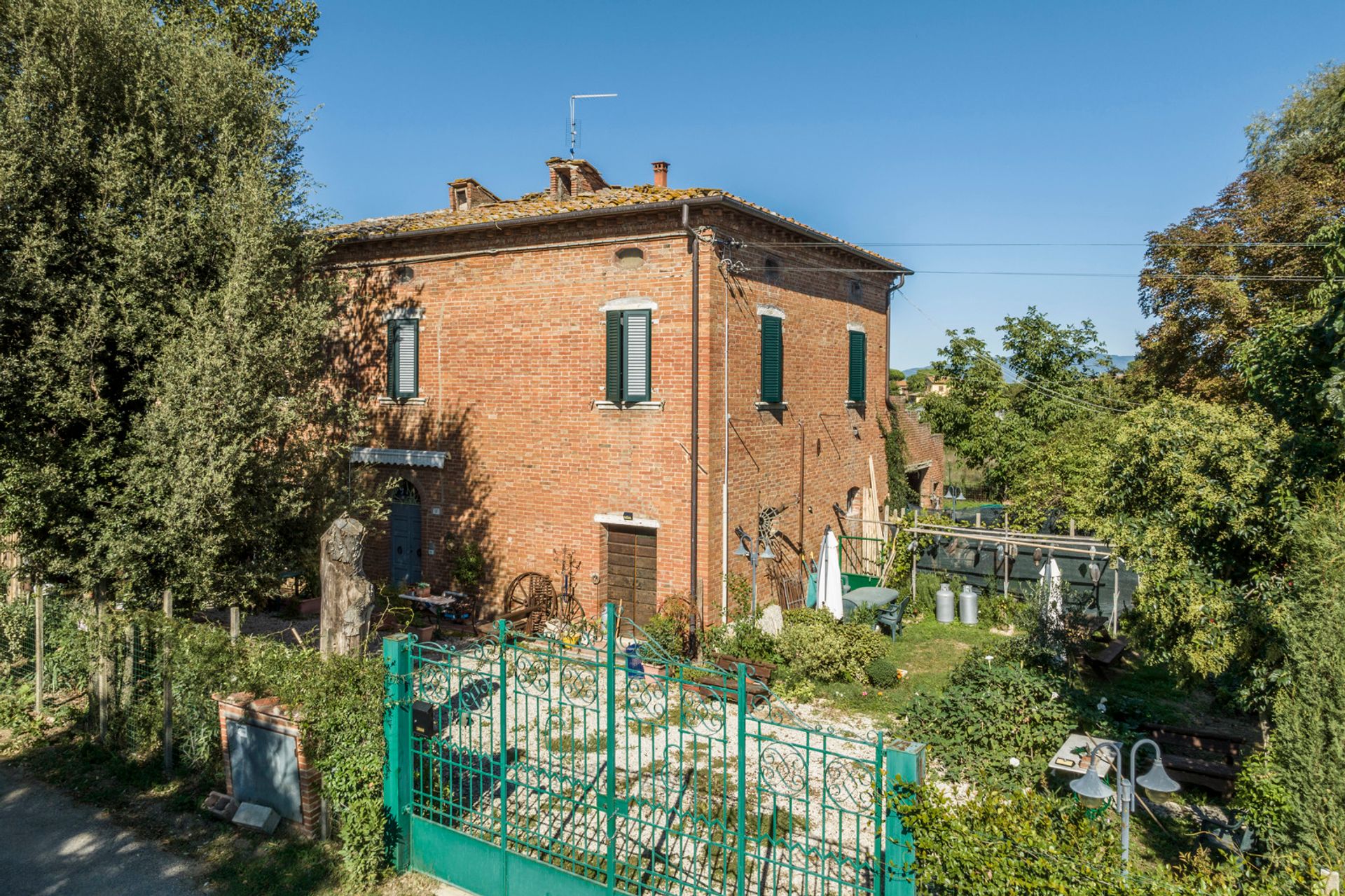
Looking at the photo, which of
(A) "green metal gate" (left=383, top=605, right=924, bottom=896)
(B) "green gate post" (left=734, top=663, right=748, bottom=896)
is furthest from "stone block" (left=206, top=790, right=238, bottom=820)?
(B) "green gate post" (left=734, top=663, right=748, bottom=896)

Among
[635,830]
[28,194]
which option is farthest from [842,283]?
[28,194]

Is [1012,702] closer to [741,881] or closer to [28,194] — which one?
[741,881]

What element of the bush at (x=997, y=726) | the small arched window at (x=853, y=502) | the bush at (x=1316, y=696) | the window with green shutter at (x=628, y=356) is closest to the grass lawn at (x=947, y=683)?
the bush at (x=997, y=726)

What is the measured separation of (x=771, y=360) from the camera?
14.0 m

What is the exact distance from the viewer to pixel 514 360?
13.7 meters

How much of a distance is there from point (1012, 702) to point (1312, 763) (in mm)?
4344

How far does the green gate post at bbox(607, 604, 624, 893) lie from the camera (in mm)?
5762

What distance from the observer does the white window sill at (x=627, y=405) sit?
12414 millimetres

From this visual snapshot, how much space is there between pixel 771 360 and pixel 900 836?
10054mm

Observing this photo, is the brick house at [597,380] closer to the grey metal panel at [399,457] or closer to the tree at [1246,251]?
the grey metal panel at [399,457]

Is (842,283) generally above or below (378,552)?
above

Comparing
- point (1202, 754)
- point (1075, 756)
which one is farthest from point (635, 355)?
point (1202, 754)

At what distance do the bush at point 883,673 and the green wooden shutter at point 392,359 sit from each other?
1014 centimetres

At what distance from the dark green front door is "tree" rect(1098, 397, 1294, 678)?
12055 millimetres
